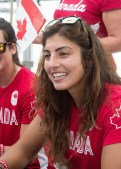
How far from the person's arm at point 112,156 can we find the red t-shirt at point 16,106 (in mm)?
672

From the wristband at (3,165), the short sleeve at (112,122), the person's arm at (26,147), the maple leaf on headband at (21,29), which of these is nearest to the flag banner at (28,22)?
the maple leaf on headband at (21,29)

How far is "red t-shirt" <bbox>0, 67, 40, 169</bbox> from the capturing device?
222cm

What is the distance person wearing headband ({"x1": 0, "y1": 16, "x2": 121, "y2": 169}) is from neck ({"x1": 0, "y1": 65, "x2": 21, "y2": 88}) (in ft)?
1.70

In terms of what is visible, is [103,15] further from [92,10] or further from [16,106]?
[16,106]

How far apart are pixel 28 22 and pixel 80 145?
46.1 inches

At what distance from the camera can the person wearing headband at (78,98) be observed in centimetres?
163

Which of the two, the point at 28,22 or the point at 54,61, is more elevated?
the point at 28,22

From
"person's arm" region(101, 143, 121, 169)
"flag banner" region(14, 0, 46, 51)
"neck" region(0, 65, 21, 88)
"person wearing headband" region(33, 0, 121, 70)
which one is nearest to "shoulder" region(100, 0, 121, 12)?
"person wearing headband" region(33, 0, 121, 70)

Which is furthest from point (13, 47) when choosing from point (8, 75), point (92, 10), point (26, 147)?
point (26, 147)

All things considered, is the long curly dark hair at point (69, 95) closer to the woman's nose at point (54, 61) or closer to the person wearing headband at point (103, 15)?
the woman's nose at point (54, 61)

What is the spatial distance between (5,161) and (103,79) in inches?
24.2

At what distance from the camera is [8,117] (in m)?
2.28

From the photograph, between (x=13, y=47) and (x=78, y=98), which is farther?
(x=13, y=47)

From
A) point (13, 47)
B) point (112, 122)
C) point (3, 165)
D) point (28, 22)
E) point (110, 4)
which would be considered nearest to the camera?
point (112, 122)
